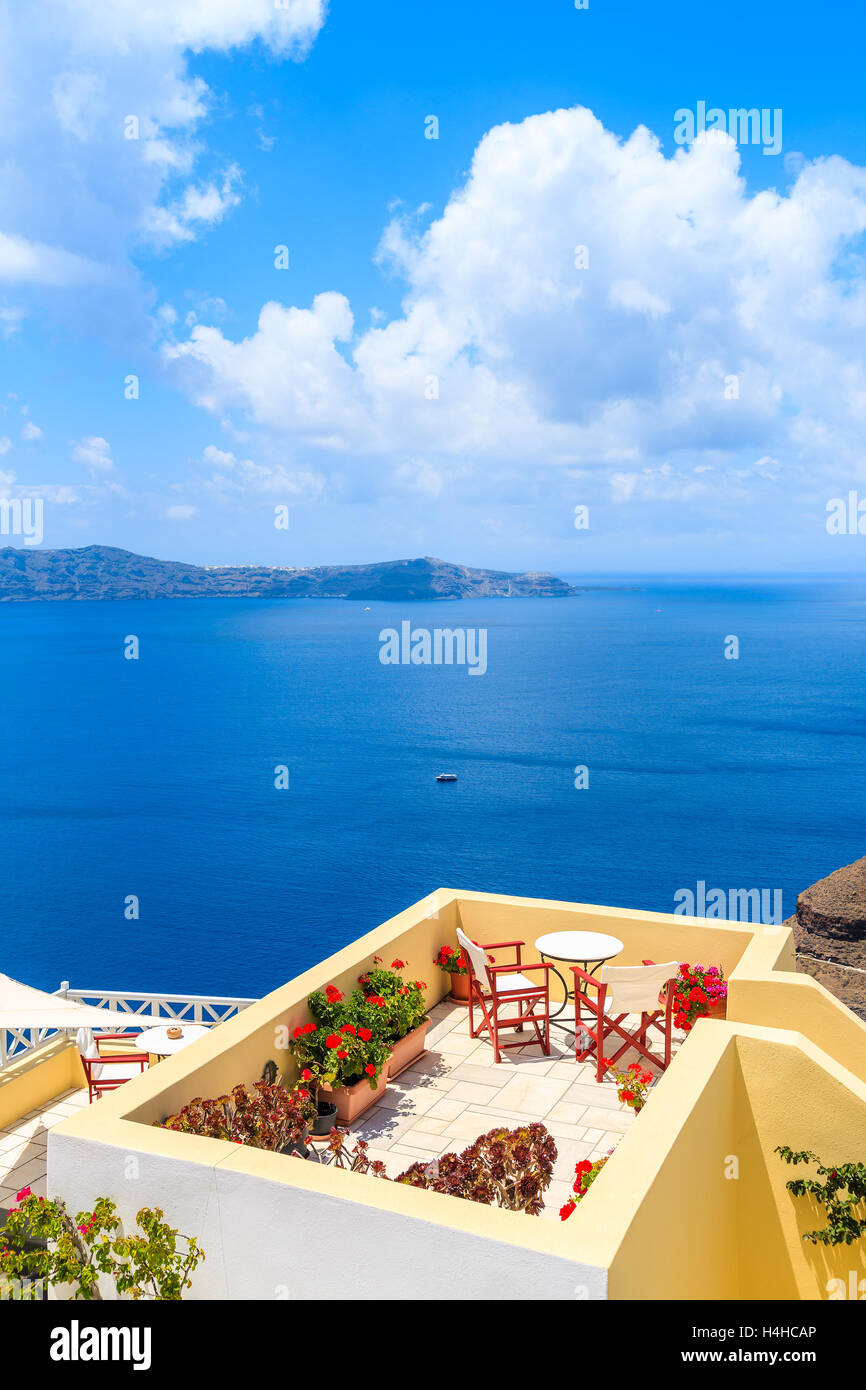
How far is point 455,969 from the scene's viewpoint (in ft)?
25.4

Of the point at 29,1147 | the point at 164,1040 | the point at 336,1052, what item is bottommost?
the point at 29,1147

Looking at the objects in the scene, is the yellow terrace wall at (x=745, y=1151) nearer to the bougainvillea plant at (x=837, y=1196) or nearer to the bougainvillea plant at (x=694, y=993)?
the bougainvillea plant at (x=837, y=1196)

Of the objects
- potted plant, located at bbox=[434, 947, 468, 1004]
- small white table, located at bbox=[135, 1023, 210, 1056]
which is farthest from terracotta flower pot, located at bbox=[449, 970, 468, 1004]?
small white table, located at bbox=[135, 1023, 210, 1056]

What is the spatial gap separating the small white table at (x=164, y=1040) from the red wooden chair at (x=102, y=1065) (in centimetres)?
26

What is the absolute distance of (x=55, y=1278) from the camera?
4.25 meters

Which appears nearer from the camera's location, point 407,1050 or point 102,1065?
point 407,1050

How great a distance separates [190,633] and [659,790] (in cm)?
10935

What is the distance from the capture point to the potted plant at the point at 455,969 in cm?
773

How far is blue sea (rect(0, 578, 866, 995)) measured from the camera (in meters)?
41.8

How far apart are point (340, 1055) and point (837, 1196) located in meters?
2.92

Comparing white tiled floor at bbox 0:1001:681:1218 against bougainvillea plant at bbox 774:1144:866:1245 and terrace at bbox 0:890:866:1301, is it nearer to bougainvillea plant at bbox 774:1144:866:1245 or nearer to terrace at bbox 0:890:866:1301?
terrace at bbox 0:890:866:1301

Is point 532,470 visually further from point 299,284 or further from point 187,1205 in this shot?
point 187,1205

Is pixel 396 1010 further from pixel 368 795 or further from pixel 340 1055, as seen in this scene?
pixel 368 795

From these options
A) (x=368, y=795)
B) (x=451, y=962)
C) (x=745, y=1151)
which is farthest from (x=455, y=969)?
(x=368, y=795)
